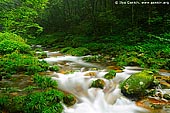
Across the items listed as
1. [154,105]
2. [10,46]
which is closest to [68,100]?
[154,105]

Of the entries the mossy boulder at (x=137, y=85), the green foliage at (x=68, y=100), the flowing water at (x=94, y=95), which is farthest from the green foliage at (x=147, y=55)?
the green foliage at (x=68, y=100)

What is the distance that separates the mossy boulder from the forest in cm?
18

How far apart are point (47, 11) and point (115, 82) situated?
29401 millimetres

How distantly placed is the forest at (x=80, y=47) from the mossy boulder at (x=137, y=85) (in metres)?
0.18

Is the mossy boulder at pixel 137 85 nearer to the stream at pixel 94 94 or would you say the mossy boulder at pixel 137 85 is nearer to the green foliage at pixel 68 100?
the stream at pixel 94 94

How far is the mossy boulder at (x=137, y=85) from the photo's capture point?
26.5 feet

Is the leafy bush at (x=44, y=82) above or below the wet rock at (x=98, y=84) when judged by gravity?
above

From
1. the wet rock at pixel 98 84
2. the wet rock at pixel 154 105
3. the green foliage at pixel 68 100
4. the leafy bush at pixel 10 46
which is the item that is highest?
the leafy bush at pixel 10 46

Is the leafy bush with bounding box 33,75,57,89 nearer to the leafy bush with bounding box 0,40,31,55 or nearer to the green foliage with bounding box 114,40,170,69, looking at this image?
the leafy bush with bounding box 0,40,31,55

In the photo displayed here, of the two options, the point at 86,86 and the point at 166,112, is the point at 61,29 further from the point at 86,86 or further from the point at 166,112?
the point at 166,112

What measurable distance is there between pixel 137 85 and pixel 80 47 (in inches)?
451

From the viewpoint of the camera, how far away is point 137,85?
817cm

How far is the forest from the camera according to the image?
7492 millimetres

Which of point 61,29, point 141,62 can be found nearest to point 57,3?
point 61,29
